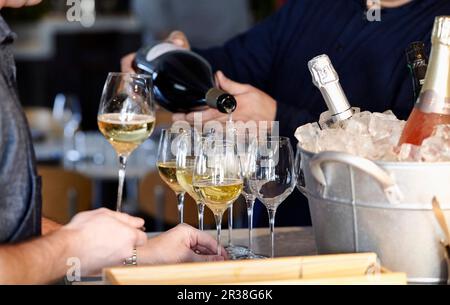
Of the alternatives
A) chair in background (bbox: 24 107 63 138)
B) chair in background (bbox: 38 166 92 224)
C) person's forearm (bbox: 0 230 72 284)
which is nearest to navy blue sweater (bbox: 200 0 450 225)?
person's forearm (bbox: 0 230 72 284)

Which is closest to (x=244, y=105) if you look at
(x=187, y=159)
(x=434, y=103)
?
(x=187, y=159)

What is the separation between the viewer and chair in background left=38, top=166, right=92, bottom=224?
11.0 ft

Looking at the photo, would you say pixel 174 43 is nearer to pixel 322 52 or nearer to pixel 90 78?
pixel 322 52

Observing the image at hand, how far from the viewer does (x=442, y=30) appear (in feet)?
4.21

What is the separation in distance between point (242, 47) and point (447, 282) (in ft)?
4.38

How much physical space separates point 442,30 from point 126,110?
62cm

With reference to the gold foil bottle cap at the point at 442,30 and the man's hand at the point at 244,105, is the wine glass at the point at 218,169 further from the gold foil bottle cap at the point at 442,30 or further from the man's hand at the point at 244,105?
the man's hand at the point at 244,105

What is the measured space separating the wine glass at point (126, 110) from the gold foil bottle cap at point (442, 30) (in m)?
0.57

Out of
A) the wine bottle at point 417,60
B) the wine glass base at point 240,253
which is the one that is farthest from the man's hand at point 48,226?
the wine bottle at point 417,60

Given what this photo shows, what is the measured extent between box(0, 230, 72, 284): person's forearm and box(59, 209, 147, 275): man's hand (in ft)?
0.05

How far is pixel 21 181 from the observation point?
1.20 m

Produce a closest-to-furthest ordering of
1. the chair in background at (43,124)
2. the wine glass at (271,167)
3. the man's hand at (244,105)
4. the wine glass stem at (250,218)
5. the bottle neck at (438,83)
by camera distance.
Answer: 1. the bottle neck at (438,83)
2. the wine glass at (271,167)
3. the wine glass stem at (250,218)
4. the man's hand at (244,105)
5. the chair in background at (43,124)

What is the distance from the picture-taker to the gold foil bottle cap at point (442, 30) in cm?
128
